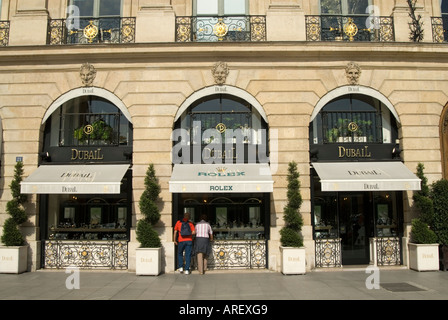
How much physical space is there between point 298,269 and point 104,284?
533cm

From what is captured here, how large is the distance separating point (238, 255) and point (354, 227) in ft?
13.2

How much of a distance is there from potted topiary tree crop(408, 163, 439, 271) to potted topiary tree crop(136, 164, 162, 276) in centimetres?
763

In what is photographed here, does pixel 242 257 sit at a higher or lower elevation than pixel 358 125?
lower

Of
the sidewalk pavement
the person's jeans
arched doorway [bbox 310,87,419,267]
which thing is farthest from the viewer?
arched doorway [bbox 310,87,419,267]

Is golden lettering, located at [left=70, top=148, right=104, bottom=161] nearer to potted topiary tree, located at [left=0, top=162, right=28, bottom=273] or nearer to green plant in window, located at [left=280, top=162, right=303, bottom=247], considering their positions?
potted topiary tree, located at [left=0, top=162, right=28, bottom=273]

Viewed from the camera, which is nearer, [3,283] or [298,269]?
[3,283]

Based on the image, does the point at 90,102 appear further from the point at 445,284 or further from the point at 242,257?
the point at 445,284

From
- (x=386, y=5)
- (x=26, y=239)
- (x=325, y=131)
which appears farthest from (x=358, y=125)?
(x=26, y=239)

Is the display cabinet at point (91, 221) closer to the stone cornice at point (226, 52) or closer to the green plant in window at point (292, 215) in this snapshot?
the stone cornice at point (226, 52)

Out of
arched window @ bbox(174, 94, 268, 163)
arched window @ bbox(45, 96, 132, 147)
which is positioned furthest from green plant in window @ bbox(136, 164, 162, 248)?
arched window @ bbox(45, 96, 132, 147)

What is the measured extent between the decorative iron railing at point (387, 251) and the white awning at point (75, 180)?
836 centimetres

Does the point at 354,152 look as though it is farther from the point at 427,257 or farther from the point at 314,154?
the point at 427,257

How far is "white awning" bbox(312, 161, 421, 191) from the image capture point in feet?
34.3
